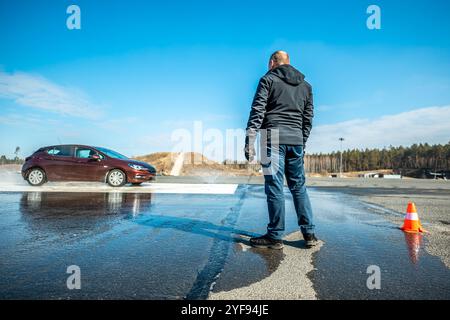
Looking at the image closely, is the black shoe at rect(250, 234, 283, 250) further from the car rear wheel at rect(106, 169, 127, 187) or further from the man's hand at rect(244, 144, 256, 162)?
the car rear wheel at rect(106, 169, 127, 187)

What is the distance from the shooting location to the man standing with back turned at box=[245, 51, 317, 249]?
3.39 m

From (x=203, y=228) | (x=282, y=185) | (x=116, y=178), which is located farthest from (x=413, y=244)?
(x=116, y=178)

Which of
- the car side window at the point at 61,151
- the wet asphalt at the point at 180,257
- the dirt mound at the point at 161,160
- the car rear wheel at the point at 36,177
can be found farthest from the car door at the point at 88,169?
the dirt mound at the point at 161,160

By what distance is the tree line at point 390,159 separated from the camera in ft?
381

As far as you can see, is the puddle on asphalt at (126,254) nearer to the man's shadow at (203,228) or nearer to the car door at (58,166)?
the man's shadow at (203,228)

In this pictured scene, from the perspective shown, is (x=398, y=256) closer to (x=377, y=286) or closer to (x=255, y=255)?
(x=377, y=286)

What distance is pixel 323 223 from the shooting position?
4.71 m

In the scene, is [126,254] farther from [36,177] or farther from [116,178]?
[36,177]

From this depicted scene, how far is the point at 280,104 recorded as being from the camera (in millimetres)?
3504

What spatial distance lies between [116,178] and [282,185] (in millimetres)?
8129

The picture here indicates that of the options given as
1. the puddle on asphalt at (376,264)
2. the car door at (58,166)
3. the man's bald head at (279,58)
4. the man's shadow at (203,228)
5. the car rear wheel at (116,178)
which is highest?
the man's bald head at (279,58)

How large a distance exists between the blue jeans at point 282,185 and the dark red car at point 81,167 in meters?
7.74

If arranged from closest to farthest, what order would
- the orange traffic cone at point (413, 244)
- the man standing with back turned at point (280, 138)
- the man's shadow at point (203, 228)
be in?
the orange traffic cone at point (413, 244) < the man standing with back turned at point (280, 138) < the man's shadow at point (203, 228)

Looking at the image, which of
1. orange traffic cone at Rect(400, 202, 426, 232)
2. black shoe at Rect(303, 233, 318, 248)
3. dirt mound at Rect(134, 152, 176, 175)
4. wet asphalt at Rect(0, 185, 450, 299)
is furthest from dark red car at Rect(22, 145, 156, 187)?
dirt mound at Rect(134, 152, 176, 175)
